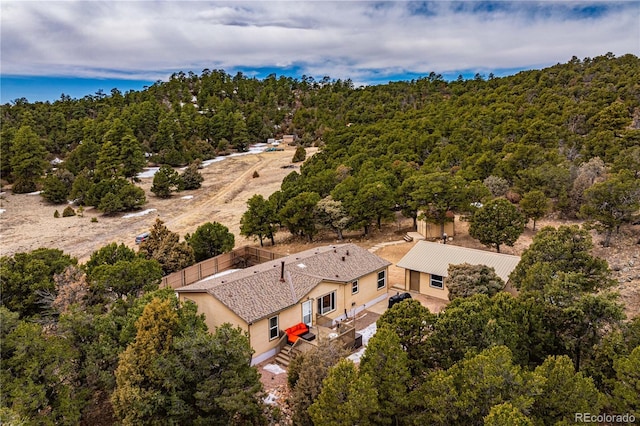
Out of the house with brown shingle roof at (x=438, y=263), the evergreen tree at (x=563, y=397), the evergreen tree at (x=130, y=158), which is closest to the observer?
the evergreen tree at (x=563, y=397)

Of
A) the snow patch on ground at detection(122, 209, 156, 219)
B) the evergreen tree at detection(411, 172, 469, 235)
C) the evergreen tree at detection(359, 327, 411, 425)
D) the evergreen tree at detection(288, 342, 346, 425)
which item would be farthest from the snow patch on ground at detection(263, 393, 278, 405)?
the snow patch on ground at detection(122, 209, 156, 219)

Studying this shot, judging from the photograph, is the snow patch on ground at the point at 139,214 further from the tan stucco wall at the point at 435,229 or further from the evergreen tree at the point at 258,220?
the tan stucco wall at the point at 435,229

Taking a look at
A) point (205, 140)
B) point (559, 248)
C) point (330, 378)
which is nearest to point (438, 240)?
point (559, 248)

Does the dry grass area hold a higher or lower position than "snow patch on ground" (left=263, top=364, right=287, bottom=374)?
higher

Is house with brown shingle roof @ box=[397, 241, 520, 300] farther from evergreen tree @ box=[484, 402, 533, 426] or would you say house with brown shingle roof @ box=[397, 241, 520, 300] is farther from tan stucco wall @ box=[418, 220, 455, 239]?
evergreen tree @ box=[484, 402, 533, 426]

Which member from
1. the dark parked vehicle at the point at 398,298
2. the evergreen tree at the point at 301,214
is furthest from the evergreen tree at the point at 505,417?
the evergreen tree at the point at 301,214

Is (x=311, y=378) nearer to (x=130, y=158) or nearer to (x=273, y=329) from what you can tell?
(x=273, y=329)

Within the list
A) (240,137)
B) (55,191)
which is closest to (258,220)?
(55,191)

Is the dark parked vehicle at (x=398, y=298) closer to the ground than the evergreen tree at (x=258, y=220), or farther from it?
closer to the ground
